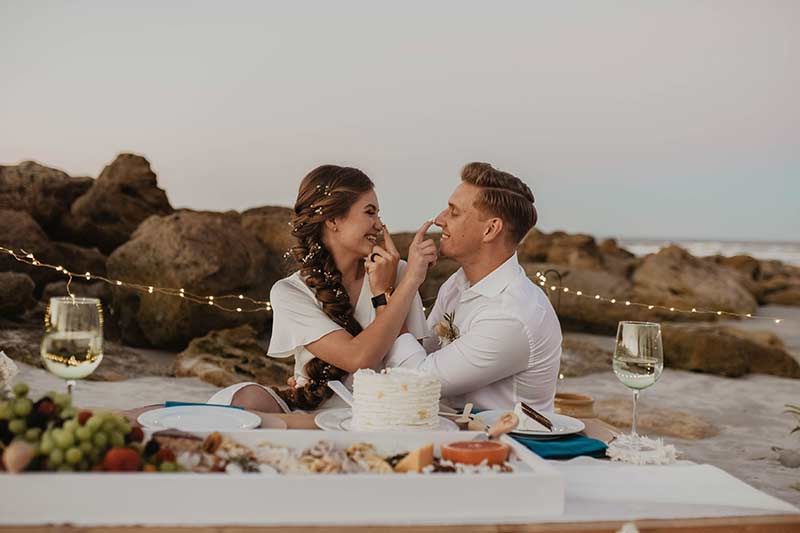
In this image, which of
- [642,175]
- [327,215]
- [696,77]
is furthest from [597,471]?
[642,175]

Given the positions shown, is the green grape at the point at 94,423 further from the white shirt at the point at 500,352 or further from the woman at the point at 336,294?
the white shirt at the point at 500,352

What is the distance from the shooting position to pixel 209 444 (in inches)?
73.9

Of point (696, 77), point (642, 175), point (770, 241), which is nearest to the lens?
point (696, 77)

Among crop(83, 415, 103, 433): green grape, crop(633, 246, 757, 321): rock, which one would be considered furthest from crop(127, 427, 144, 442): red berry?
crop(633, 246, 757, 321): rock

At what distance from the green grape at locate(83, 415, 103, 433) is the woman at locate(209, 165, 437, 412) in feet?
3.95

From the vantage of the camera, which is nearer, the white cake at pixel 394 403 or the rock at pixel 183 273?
the white cake at pixel 394 403

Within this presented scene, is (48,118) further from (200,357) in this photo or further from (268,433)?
(268,433)

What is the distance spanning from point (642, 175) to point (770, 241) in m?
13.1

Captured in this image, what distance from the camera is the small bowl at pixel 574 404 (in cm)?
414

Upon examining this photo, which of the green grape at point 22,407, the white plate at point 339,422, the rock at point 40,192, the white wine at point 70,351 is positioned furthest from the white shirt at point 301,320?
the rock at point 40,192

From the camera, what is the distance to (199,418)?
93.1 inches

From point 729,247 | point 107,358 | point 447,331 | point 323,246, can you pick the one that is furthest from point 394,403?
point 729,247

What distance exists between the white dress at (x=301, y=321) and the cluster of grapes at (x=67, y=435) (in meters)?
1.28

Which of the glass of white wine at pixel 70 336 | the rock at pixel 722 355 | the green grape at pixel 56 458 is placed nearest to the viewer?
the green grape at pixel 56 458
